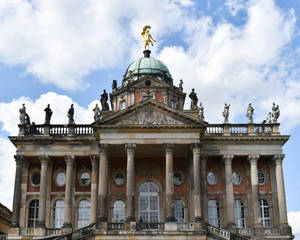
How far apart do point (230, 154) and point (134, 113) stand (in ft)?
29.8

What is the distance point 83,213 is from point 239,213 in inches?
527

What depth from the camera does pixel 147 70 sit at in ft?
163

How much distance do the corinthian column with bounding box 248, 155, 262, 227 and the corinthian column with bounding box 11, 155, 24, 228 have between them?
63.3ft

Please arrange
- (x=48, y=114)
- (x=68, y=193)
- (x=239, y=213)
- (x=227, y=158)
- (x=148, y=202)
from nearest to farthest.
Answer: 1. (x=68, y=193)
2. (x=227, y=158)
3. (x=239, y=213)
4. (x=148, y=202)
5. (x=48, y=114)

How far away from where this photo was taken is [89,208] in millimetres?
39219

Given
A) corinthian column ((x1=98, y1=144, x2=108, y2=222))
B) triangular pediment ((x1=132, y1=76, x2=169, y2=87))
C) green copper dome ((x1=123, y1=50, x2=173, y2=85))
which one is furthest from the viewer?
green copper dome ((x1=123, y1=50, x2=173, y2=85))

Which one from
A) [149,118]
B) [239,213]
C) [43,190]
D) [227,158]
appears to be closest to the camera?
[149,118]

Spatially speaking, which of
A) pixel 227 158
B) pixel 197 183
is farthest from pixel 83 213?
pixel 227 158

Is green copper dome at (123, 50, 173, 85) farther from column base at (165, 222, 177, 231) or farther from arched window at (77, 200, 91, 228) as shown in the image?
column base at (165, 222, 177, 231)

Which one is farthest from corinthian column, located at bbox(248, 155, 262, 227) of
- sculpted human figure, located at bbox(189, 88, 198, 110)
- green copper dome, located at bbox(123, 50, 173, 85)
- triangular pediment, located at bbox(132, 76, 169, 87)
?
green copper dome, located at bbox(123, 50, 173, 85)

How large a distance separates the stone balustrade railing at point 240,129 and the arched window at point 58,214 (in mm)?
14046

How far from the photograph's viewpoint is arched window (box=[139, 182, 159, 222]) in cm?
3847

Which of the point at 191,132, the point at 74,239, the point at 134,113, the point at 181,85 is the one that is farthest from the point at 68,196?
the point at 181,85

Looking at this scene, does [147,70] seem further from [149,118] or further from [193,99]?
[149,118]
